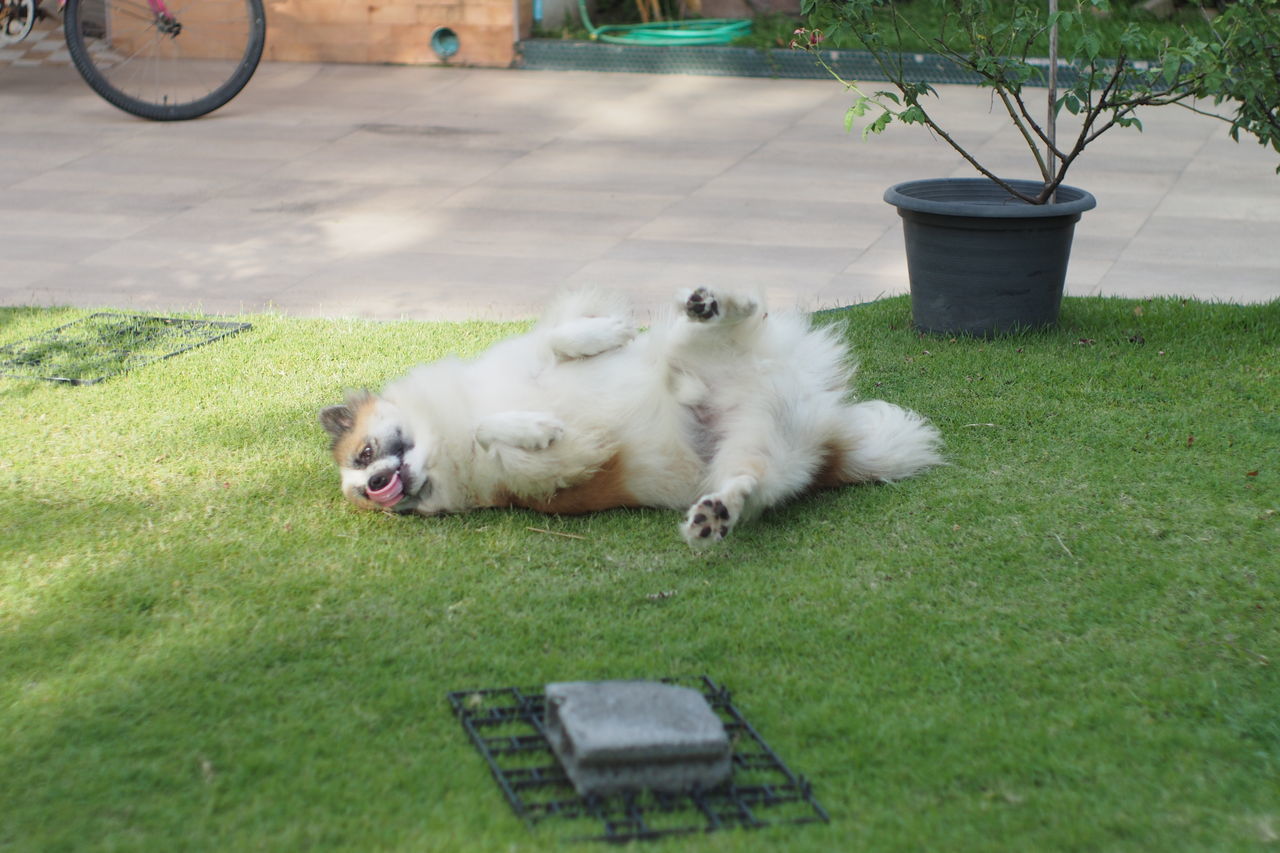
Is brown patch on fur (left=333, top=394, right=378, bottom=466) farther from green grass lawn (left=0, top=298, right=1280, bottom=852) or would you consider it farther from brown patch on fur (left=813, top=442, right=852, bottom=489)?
brown patch on fur (left=813, top=442, right=852, bottom=489)

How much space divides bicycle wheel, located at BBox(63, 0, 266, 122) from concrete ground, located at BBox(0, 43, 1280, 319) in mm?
216

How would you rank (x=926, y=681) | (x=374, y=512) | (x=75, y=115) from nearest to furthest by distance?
(x=926, y=681) < (x=374, y=512) < (x=75, y=115)

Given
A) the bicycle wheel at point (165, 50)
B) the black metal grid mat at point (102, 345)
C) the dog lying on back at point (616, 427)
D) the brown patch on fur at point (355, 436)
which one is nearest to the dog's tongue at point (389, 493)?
the dog lying on back at point (616, 427)

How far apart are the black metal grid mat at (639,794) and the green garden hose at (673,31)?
9.18 meters

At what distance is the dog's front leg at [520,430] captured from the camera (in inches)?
133

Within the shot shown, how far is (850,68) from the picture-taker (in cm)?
1006

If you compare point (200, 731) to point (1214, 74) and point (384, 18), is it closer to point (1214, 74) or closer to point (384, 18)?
point (1214, 74)

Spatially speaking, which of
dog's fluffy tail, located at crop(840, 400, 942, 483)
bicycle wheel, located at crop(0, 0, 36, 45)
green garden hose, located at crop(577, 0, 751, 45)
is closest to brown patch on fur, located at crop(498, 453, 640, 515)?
dog's fluffy tail, located at crop(840, 400, 942, 483)

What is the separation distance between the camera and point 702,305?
3490mm

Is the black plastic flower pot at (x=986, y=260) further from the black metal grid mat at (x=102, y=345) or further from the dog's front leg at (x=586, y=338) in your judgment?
the black metal grid mat at (x=102, y=345)

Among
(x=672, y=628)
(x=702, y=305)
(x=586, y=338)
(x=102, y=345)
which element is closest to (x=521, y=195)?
(x=102, y=345)

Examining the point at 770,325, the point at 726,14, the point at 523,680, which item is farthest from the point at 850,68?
the point at 523,680

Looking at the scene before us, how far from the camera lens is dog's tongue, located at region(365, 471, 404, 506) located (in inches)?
137

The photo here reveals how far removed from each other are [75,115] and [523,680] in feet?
27.6
